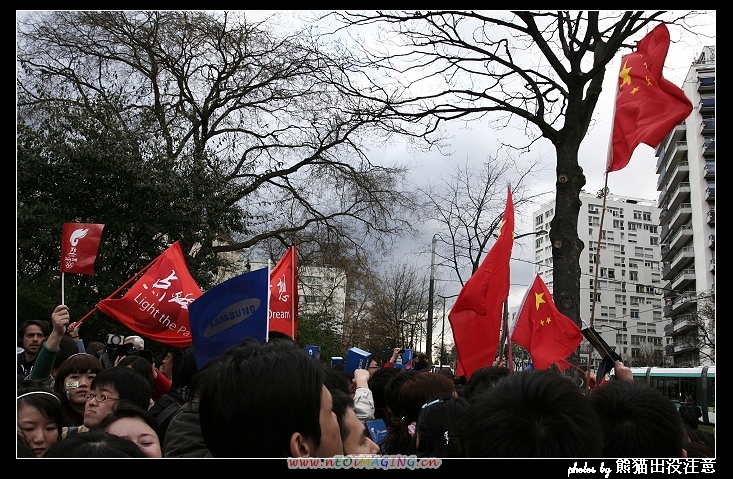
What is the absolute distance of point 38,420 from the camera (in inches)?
153

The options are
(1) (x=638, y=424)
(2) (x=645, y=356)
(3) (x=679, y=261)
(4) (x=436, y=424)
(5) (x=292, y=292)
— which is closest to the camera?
(1) (x=638, y=424)

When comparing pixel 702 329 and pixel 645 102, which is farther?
pixel 702 329

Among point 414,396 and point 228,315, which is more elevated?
point 228,315

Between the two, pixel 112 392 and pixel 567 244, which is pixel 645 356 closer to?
pixel 567 244

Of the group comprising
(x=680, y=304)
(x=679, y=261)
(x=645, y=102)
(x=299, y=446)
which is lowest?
→ (x=680, y=304)

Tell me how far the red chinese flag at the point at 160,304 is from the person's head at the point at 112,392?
9.10ft

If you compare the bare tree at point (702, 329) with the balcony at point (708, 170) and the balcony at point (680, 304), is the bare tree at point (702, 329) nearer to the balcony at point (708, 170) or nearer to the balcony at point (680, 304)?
the balcony at point (680, 304)

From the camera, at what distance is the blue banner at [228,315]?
4.61 metres

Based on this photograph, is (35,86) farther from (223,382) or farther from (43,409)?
(223,382)

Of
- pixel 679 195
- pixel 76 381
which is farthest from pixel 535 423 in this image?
pixel 679 195

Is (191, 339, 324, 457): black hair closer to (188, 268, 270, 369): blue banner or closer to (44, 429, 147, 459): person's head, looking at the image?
(44, 429, 147, 459): person's head

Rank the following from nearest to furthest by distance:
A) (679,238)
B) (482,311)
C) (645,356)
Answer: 1. (482,311)
2. (679,238)
3. (645,356)

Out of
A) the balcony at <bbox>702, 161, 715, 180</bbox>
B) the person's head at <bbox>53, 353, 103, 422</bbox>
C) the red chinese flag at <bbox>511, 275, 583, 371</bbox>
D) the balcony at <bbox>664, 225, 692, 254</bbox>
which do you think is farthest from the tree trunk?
the balcony at <bbox>664, 225, 692, 254</bbox>

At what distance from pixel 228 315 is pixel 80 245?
161 inches
